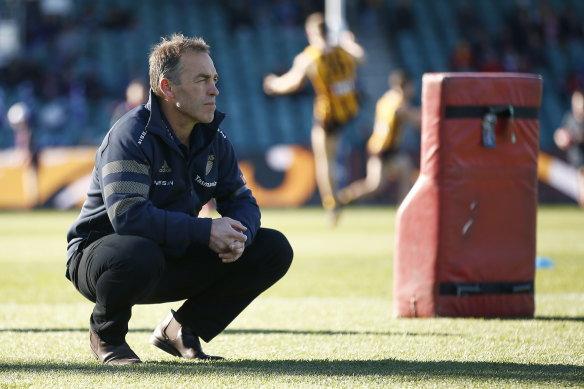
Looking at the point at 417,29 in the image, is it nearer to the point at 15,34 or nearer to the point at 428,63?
the point at 428,63

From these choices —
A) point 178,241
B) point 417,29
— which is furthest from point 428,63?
point 178,241

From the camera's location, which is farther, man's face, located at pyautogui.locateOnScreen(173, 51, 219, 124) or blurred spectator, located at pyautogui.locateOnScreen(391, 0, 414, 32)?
blurred spectator, located at pyautogui.locateOnScreen(391, 0, 414, 32)

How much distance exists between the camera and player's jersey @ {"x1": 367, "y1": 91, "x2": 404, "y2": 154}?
12.6 meters

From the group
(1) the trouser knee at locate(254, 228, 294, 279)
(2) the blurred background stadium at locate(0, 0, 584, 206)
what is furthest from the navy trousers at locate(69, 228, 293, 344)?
(2) the blurred background stadium at locate(0, 0, 584, 206)

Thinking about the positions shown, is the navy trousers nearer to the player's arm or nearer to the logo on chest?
the logo on chest

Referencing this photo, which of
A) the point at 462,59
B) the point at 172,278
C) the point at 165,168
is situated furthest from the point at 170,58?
the point at 462,59

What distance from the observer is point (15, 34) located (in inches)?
928

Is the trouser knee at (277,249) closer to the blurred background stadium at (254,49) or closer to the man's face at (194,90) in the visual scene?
the man's face at (194,90)

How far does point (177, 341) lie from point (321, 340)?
0.82 meters

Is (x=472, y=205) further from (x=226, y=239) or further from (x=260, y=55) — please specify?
(x=260, y=55)

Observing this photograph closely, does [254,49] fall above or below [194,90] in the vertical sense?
below

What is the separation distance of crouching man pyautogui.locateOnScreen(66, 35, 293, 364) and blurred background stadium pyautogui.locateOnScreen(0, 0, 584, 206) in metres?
15.8

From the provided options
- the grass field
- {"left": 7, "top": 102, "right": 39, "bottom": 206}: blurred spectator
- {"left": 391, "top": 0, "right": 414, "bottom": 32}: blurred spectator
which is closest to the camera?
the grass field

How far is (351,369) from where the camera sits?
3535mm
